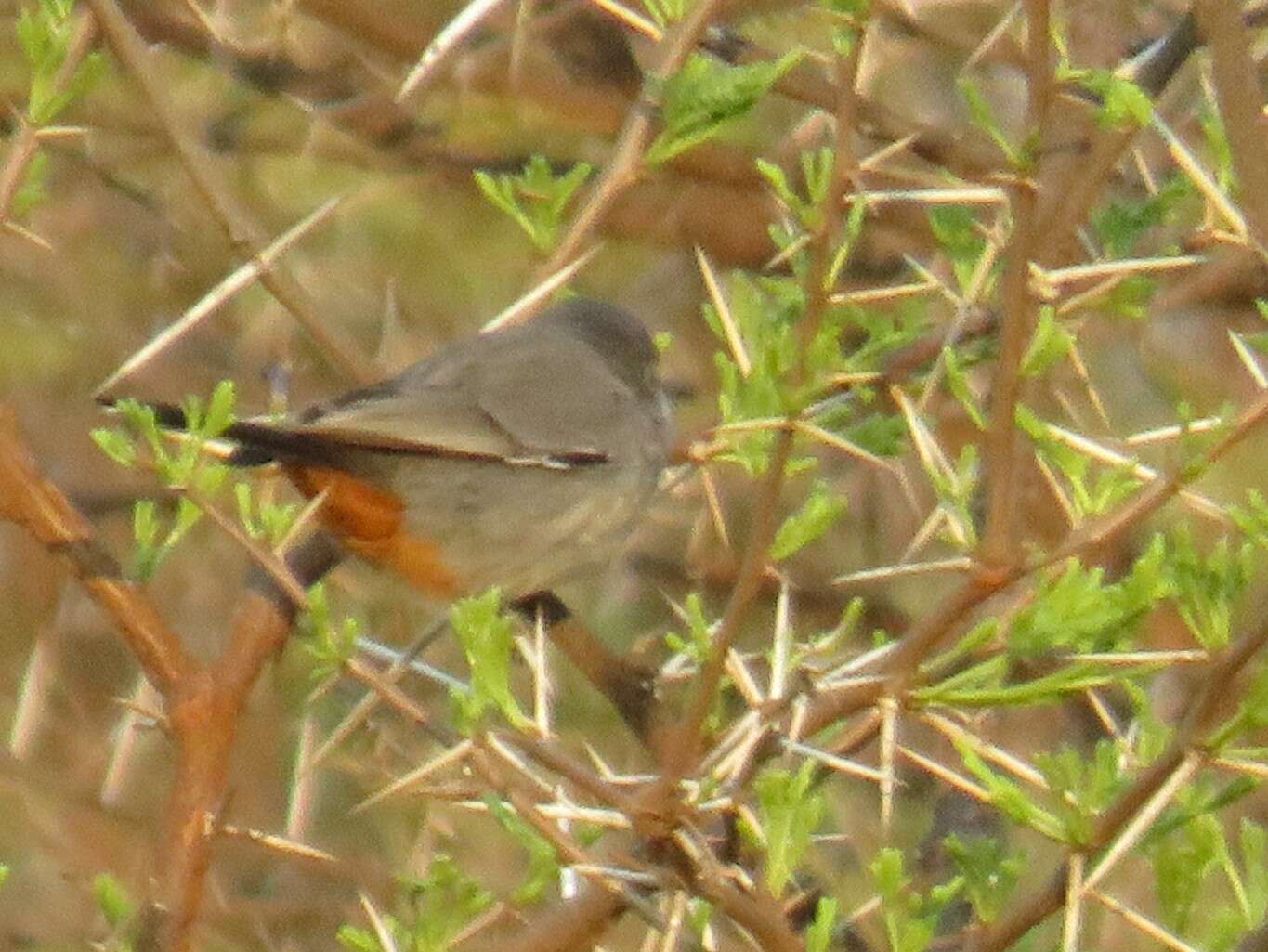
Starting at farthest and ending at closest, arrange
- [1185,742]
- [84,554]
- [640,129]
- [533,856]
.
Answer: [640,129], [84,554], [533,856], [1185,742]

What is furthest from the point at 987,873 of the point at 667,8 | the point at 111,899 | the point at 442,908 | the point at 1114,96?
the point at 667,8

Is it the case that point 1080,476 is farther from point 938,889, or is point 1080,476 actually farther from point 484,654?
point 484,654

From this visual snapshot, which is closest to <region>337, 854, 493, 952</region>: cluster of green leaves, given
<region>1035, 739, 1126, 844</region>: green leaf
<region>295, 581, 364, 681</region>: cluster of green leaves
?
<region>295, 581, 364, 681</region>: cluster of green leaves

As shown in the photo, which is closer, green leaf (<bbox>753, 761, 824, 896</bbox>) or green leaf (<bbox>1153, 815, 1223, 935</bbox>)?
green leaf (<bbox>753, 761, 824, 896</bbox>)

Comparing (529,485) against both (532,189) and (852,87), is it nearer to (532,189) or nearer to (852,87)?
(532,189)

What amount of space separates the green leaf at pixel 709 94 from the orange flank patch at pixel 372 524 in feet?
Answer: 4.68

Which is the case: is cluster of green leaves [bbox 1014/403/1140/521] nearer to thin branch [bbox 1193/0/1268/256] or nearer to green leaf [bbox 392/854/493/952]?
thin branch [bbox 1193/0/1268/256]

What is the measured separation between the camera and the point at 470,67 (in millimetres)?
5016

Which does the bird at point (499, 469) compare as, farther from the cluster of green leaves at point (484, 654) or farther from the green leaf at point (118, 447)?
the cluster of green leaves at point (484, 654)

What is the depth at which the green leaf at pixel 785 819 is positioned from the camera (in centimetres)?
233

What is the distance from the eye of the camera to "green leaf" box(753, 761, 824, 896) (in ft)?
7.64

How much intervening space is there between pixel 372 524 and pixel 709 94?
195cm

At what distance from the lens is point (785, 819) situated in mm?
2334

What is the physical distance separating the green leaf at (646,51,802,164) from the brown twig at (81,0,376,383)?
826 mm
